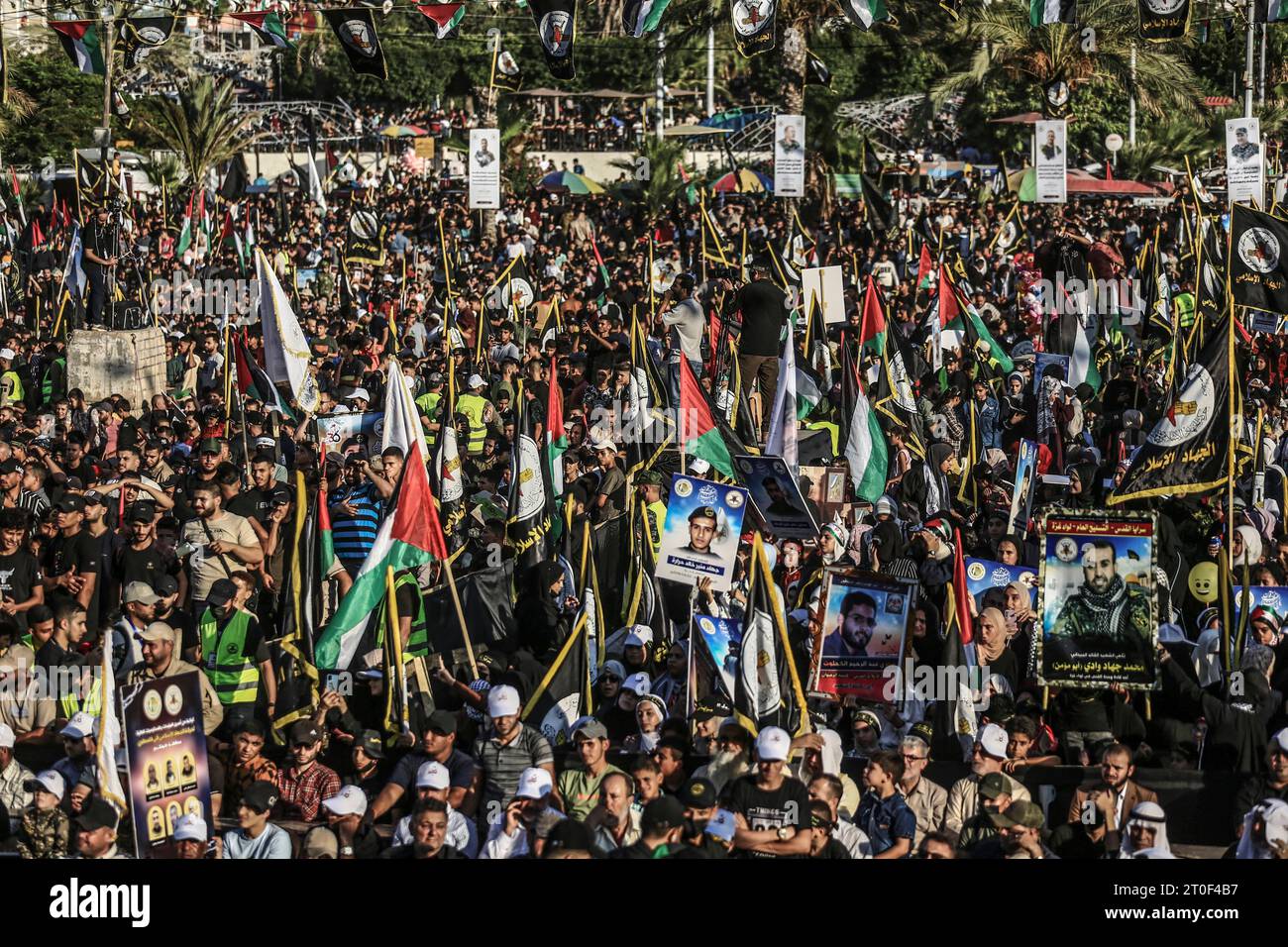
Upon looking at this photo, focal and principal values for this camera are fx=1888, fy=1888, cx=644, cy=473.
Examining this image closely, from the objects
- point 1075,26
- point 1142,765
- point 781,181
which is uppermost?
point 1075,26

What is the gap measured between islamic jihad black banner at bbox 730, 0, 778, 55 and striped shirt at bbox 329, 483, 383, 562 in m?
14.2

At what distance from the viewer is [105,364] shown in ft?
60.3

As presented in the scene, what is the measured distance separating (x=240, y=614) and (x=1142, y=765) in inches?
176

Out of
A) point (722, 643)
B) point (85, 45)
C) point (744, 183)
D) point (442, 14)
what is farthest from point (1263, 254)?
point (744, 183)

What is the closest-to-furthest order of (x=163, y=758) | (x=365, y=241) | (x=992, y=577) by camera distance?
(x=163, y=758)
(x=992, y=577)
(x=365, y=241)

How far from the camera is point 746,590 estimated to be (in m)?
10.4

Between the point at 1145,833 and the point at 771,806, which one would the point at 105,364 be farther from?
the point at 1145,833

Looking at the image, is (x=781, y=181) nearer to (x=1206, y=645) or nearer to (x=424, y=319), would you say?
(x=424, y=319)

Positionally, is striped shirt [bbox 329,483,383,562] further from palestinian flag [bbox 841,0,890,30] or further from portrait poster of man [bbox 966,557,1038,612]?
palestinian flag [bbox 841,0,890,30]

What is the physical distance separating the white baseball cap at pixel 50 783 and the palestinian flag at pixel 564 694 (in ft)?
7.46

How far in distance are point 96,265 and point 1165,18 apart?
1347 cm

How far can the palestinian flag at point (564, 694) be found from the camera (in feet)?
30.3
